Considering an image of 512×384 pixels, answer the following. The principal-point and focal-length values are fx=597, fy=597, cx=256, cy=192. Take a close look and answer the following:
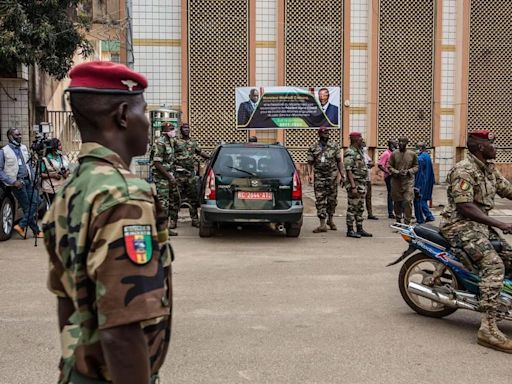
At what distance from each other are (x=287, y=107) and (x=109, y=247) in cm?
1683

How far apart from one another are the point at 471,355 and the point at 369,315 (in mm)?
1164

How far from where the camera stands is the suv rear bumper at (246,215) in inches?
360

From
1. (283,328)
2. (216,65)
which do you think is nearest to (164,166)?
(283,328)

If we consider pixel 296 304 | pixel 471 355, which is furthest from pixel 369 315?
pixel 471 355

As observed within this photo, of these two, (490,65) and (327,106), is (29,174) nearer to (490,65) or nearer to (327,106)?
(327,106)

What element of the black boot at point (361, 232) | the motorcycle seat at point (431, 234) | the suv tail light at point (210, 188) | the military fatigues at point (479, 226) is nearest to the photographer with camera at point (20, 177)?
the suv tail light at point (210, 188)

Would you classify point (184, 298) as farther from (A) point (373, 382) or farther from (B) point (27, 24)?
(B) point (27, 24)

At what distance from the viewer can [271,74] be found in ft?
60.2

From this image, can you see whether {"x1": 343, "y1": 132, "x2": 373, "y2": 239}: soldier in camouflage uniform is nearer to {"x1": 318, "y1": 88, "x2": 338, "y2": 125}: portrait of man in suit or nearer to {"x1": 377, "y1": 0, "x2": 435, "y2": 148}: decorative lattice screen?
{"x1": 318, "y1": 88, "x2": 338, "y2": 125}: portrait of man in suit

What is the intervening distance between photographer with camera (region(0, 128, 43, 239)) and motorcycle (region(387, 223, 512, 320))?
6.09 meters

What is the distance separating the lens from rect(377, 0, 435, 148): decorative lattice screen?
1850cm

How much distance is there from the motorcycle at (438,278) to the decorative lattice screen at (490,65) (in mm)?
14539

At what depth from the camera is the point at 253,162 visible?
374 inches

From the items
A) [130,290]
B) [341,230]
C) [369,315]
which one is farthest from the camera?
[341,230]
